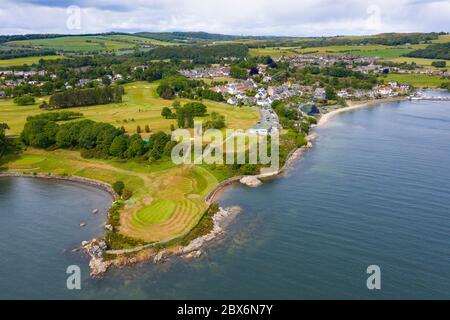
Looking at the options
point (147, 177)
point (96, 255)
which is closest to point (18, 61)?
point (147, 177)

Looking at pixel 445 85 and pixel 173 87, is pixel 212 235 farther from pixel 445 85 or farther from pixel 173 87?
pixel 445 85

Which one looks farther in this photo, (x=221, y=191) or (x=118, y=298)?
(x=221, y=191)

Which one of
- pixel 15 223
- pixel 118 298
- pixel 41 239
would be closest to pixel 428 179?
pixel 118 298

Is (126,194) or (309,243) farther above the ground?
(126,194)

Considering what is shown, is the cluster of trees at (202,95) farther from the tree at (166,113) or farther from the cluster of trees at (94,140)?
the cluster of trees at (94,140)

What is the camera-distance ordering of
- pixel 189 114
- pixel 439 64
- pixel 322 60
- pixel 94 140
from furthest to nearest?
pixel 322 60 → pixel 439 64 → pixel 189 114 → pixel 94 140

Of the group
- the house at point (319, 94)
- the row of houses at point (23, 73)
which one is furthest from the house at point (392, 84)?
the row of houses at point (23, 73)
